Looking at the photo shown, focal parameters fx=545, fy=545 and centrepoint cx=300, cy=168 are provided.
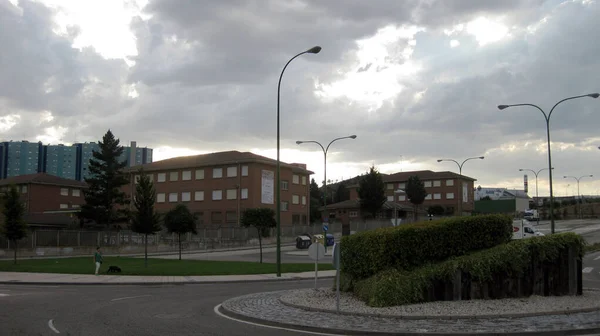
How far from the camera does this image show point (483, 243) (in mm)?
14391

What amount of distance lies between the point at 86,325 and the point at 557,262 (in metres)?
11.7

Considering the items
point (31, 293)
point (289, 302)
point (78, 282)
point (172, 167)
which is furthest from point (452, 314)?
point (172, 167)

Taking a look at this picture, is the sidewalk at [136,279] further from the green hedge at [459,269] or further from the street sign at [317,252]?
the green hedge at [459,269]

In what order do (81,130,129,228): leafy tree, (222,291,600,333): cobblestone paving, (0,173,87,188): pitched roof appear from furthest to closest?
1. (0,173,87,188): pitched roof
2. (81,130,129,228): leafy tree
3. (222,291,600,333): cobblestone paving

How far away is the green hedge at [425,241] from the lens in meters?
13.8

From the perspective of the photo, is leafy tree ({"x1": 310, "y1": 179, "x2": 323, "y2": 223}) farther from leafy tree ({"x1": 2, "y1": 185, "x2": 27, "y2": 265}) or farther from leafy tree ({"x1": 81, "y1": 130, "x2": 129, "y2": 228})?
leafy tree ({"x1": 2, "y1": 185, "x2": 27, "y2": 265})

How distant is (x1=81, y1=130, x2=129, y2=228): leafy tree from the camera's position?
6269cm

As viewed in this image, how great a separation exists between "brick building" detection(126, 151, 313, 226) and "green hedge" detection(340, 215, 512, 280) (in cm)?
5672

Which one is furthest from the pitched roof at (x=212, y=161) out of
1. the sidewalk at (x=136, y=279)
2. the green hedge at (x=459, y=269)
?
the green hedge at (x=459, y=269)

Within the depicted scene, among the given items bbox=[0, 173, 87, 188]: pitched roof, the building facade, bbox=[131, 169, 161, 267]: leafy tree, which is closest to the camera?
bbox=[131, 169, 161, 267]: leafy tree

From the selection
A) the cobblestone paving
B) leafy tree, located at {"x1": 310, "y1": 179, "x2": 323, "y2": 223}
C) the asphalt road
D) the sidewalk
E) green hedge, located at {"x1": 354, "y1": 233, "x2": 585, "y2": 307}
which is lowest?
the sidewalk

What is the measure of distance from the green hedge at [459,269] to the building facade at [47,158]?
121 metres

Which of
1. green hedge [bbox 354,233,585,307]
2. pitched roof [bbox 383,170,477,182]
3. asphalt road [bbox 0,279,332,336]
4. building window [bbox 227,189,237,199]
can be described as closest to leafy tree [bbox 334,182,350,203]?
pitched roof [bbox 383,170,477,182]

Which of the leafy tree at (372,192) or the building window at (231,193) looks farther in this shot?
the leafy tree at (372,192)
